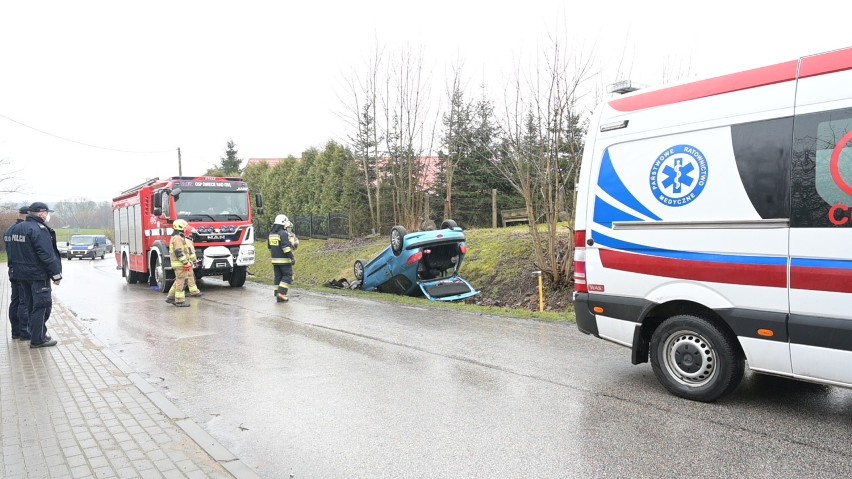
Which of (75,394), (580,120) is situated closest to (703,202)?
(75,394)

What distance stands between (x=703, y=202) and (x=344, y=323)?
6285 mm

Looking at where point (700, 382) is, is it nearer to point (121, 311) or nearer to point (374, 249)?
point (121, 311)

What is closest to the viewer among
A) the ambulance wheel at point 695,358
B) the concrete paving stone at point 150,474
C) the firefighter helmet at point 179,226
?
the concrete paving stone at point 150,474

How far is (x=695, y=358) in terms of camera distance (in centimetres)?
487

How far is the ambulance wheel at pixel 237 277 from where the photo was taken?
15.8 meters

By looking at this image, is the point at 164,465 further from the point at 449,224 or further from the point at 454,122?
the point at 454,122

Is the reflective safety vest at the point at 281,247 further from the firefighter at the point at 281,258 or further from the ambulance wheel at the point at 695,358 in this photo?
the ambulance wheel at the point at 695,358

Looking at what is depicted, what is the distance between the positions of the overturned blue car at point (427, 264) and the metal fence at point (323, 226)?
512 inches

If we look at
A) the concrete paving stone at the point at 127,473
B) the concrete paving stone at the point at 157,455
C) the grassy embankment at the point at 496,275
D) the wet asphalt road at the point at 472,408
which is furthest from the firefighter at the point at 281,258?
the concrete paving stone at the point at 127,473

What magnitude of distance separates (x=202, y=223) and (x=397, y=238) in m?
5.84

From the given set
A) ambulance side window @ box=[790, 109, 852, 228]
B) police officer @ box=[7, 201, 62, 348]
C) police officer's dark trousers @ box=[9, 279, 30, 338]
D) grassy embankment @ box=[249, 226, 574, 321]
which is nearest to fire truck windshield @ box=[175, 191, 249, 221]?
grassy embankment @ box=[249, 226, 574, 321]

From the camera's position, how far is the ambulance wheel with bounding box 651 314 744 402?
15.2 feet

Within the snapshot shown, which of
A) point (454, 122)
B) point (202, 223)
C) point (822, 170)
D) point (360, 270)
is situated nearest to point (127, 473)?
point (822, 170)

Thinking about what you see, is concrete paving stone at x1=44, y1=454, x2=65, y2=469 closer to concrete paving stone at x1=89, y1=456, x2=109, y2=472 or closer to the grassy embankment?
concrete paving stone at x1=89, y1=456, x2=109, y2=472
